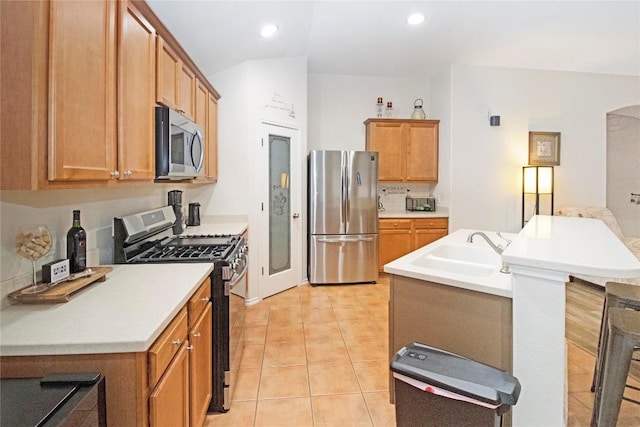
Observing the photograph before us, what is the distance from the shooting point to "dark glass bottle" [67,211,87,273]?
5.36 ft

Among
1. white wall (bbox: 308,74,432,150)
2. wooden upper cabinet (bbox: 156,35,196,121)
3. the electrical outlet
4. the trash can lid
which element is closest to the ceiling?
white wall (bbox: 308,74,432,150)

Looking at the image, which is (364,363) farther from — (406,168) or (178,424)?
(406,168)

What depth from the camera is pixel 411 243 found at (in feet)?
16.9

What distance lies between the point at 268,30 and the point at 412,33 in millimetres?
1689

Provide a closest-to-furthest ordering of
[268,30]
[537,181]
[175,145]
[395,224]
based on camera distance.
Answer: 1. [175,145]
2. [268,30]
3. [537,181]
4. [395,224]

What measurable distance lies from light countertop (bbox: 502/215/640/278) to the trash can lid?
1.44 ft

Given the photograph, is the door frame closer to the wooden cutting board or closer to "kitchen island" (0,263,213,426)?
the wooden cutting board

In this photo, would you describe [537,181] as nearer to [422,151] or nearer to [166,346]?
[422,151]

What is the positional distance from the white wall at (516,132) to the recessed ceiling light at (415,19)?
1.59 m

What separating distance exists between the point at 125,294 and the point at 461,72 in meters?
5.14

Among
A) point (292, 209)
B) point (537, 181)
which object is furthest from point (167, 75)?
point (537, 181)

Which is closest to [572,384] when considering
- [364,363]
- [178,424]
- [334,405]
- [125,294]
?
[364,363]

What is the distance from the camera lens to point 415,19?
371 cm

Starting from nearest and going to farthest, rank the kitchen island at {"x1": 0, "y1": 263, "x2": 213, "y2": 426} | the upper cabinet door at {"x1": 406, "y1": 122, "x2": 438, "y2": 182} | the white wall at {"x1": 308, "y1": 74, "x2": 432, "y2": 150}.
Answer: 1. the kitchen island at {"x1": 0, "y1": 263, "x2": 213, "y2": 426}
2. the upper cabinet door at {"x1": 406, "y1": 122, "x2": 438, "y2": 182}
3. the white wall at {"x1": 308, "y1": 74, "x2": 432, "y2": 150}
